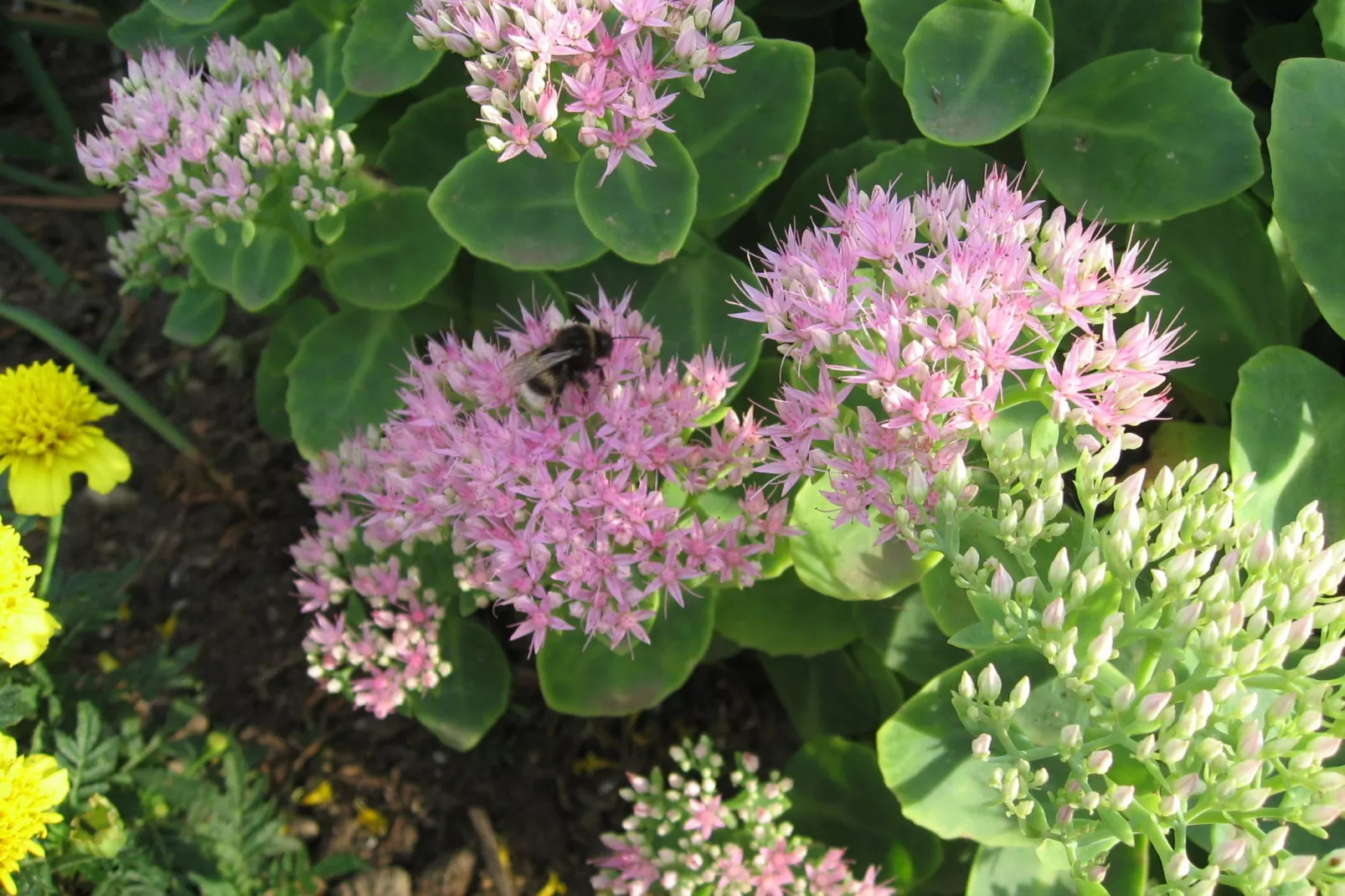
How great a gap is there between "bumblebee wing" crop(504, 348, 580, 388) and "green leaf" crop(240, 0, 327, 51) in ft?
3.48

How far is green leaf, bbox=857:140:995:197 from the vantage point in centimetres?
177

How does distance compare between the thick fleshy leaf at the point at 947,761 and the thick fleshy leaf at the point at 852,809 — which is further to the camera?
the thick fleshy leaf at the point at 852,809

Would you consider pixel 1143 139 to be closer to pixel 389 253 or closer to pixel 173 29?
pixel 389 253

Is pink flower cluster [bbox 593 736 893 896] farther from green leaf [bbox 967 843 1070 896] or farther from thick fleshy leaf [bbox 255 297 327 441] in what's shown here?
thick fleshy leaf [bbox 255 297 327 441]

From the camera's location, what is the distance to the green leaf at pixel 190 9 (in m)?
2.03

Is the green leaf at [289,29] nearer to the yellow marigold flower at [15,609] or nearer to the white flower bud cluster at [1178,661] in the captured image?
the yellow marigold flower at [15,609]

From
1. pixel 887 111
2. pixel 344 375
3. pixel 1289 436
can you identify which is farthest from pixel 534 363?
pixel 1289 436

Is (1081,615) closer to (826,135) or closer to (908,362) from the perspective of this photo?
(908,362)

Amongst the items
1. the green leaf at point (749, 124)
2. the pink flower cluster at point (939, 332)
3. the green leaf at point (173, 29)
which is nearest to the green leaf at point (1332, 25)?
the pink flower cluster at point (939, 332)

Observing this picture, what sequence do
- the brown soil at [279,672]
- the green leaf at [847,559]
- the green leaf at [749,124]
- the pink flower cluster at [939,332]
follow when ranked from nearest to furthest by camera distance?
the pink flower cluster at [939,332] < the green leaf at [847,559] < the green leaf at [749,124] < the brown soil at [279,672]


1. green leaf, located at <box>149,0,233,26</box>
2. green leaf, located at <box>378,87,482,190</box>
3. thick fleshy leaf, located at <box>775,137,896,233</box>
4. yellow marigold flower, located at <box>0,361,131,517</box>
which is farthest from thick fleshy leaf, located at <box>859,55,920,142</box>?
yellow marigold flower, located at <box>0,361,131,517</box>

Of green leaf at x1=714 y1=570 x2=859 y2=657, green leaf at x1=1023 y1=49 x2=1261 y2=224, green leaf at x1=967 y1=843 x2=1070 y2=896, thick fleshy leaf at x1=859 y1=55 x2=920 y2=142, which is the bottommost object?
green leaf at x1=967 y1=843 x2=1070 y2=896

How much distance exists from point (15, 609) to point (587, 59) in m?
1.18

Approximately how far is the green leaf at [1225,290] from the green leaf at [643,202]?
83 cm
